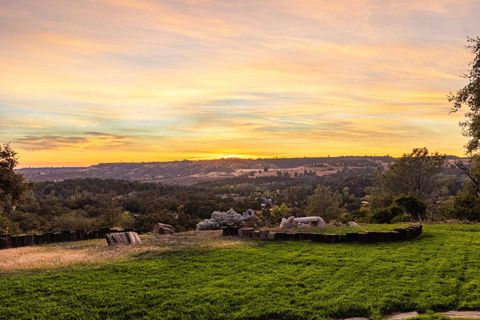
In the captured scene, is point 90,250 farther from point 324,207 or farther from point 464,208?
point 324,207

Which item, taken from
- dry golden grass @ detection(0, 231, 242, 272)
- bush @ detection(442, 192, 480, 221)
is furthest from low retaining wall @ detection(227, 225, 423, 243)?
bush @ detection(442, 192, 480, 221)

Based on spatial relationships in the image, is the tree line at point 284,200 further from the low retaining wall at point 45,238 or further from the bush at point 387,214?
the low retaining wall at point 45,238

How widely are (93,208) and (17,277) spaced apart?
2116 inches

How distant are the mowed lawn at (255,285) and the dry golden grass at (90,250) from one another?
1038 millimetres

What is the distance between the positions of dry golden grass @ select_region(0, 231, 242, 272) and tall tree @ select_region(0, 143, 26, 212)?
6.28 m

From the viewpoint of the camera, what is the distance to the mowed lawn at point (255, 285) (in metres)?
10.8

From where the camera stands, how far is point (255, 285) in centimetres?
1271

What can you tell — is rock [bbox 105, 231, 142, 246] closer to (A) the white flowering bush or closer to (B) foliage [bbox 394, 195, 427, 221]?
(A) the white flowering bush

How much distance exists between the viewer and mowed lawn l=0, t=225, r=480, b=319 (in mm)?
10766

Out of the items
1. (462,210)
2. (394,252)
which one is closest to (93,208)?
(462,210)

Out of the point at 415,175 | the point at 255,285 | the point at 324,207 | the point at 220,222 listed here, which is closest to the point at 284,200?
the point at 324,207

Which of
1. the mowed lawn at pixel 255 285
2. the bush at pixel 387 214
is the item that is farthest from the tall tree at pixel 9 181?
the bush at pixel 387 214

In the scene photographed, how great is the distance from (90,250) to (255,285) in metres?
9.32

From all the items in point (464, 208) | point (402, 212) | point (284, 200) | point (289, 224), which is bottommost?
point (284, 200)
